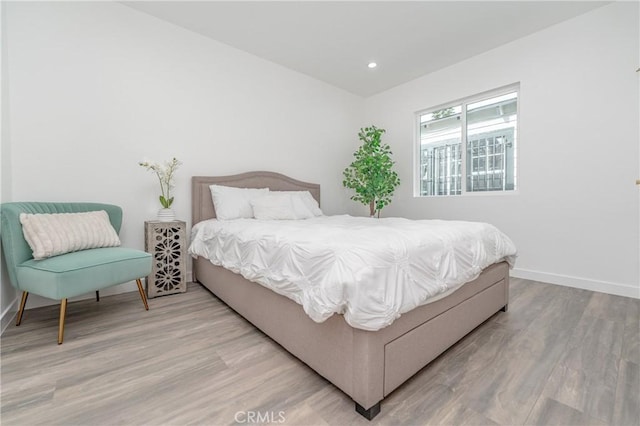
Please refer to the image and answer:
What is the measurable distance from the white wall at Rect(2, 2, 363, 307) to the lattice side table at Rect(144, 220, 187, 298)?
0.38 meters

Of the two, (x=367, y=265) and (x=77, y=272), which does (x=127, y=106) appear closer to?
(x=77, y=272)

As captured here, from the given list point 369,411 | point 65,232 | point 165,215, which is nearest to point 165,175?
point 165,215

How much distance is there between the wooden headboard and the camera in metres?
2.99

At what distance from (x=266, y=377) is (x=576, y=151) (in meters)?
3.47

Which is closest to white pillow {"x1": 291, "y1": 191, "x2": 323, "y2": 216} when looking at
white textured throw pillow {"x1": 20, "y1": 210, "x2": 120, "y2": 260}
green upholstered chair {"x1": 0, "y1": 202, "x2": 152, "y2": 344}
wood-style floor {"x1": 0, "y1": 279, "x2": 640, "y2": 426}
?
wood-style floor {"x1": 0, "y1": 279, "x2": 640, "y2": 426}

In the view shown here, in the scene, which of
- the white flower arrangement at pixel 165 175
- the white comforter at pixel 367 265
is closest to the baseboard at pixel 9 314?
the white flower arrangement at pixel 165 175

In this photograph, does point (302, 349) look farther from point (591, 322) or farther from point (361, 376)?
point (591, 322)

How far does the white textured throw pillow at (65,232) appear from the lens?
1.77 m

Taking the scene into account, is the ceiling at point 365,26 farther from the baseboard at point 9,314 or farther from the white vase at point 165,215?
the baseboard at point 9,314

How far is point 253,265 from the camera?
176cm

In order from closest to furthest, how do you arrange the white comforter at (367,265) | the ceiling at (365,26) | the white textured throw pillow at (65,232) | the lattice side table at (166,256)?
the white comforter at (367,265) < the white textured throw pillow at (65,232) < the lattice side table at (166,256) < the ceiling at (365,26)

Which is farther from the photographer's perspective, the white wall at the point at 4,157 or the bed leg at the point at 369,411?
the white wall at the point at 4,157

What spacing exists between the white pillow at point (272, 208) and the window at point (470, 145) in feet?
7.40

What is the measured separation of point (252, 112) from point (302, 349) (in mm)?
2977
